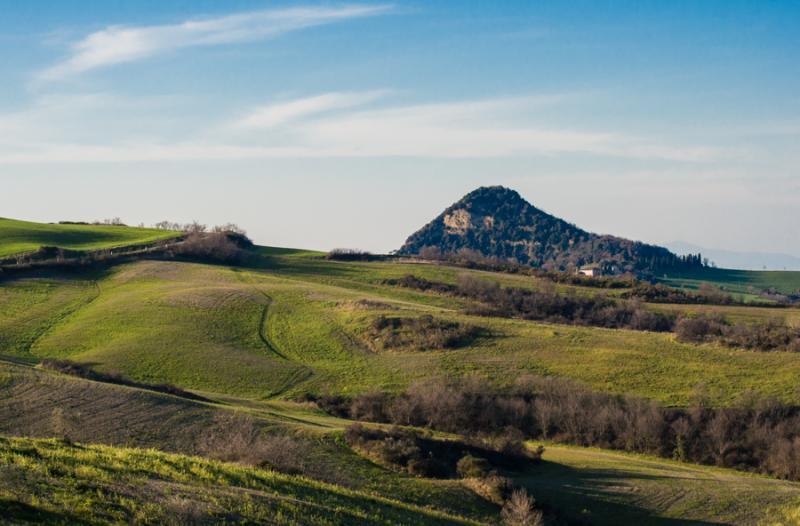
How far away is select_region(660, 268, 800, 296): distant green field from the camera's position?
166288mm

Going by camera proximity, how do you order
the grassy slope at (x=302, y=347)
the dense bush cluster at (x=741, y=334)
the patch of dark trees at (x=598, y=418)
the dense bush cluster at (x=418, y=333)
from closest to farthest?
1. the patch of dark trees at (x=598, y=418)
2. the grassy slope at (x=302, y=347)
3. the dense bush cluster at (x=741, y=334)
4. the dense bush cluster at (x=418, y=333)

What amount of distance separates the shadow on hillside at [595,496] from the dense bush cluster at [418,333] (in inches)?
1164

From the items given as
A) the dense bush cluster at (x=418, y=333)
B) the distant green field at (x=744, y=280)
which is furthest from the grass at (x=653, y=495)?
the distant green field at (x=744, y=280)

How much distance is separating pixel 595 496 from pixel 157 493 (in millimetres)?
17963

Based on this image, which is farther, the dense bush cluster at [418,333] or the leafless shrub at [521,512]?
the dense bush cluster at [418,333]

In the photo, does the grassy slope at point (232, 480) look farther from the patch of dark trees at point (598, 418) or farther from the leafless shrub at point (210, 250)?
the leafless shrub at point (210, 250)

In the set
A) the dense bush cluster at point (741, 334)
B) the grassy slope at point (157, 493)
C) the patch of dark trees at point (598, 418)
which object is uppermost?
the dense bush cluster at point (741, 334)

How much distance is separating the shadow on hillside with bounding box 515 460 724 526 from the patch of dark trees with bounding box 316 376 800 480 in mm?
10597

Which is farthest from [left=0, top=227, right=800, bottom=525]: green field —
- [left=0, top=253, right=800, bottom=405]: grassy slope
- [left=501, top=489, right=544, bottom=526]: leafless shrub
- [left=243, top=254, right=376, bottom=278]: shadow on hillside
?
[left=501, top=489, right=544, bottom=526]: leafless shrub

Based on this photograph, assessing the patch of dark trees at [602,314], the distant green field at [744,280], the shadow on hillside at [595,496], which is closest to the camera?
the shadow on hillside at [595,496]

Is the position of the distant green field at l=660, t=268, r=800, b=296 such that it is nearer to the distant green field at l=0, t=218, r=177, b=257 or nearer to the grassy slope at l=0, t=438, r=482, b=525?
the distant green field at l=0, t=218, r=177, b=257

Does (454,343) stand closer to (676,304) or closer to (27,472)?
(676,304)

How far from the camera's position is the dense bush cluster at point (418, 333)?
65562 mm

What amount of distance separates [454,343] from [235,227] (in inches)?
2815
